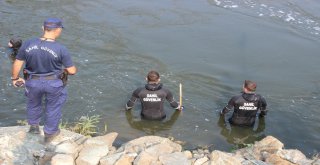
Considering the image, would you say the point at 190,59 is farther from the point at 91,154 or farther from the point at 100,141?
the point at 91,154

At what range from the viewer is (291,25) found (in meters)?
16.3

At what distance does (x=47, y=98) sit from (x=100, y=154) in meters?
1.22

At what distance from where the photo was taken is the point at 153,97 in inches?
370

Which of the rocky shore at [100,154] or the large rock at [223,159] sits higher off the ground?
the large rock at [223,159]

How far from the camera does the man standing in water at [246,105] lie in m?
9.31

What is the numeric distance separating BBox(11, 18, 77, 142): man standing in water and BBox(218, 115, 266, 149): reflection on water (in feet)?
14.0

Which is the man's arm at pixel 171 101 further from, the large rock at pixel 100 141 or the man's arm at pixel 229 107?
the large rock at pixel 100 141

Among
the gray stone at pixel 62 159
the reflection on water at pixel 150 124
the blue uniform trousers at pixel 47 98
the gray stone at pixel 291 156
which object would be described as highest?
the blue uniform trousers at pixel 47 98

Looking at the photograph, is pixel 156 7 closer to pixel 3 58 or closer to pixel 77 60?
pixel 77 60

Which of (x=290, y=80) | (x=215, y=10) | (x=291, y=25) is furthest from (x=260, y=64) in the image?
(x=215, y=10)

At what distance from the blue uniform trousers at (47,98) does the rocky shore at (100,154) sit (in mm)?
364

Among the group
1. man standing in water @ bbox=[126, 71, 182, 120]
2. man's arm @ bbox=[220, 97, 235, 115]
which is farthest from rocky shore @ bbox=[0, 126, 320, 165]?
man's arm @ bbox=[220, 97, 235, 115]

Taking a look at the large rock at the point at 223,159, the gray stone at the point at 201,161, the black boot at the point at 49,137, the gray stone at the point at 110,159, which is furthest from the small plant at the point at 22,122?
the large rock at the point at 223,159

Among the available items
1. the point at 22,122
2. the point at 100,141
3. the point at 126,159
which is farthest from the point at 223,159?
the point at 22,122
